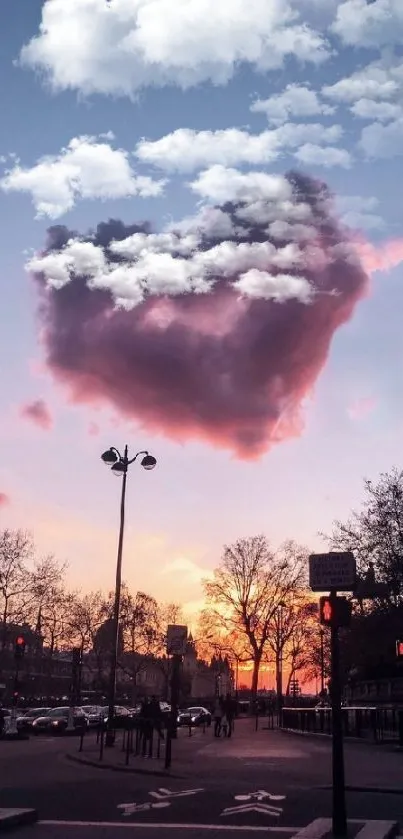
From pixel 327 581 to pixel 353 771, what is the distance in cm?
1008

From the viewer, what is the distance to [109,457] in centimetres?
3045

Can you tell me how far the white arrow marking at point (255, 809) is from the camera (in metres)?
12.2

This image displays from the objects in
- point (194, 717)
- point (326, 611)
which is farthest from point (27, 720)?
point (326, 611)

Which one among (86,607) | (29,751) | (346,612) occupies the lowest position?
(29,751)

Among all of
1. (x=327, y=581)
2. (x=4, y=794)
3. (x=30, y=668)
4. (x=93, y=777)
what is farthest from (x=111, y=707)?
(x=30, y=668)

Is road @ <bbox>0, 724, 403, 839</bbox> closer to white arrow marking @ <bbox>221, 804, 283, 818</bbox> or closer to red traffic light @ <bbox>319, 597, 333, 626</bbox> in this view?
white arrow marking @ <bbox>221, 804, 283, 818</bbox>

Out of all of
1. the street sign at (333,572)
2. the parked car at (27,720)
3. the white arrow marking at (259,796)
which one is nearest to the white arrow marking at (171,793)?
the white arrow marking at (259,796)

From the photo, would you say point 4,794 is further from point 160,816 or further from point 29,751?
point 29,751

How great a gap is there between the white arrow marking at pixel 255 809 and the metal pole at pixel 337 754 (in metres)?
2.46

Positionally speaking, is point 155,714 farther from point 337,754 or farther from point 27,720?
point 27,720

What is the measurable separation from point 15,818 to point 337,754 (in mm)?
4320

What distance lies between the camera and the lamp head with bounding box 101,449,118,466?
99.3ft

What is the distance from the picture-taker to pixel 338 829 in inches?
382

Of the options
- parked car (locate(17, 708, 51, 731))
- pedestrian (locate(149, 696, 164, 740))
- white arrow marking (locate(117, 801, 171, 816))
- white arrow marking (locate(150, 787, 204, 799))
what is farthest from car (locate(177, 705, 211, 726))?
white arrow marking (locate(117, 801, 171, 816))
